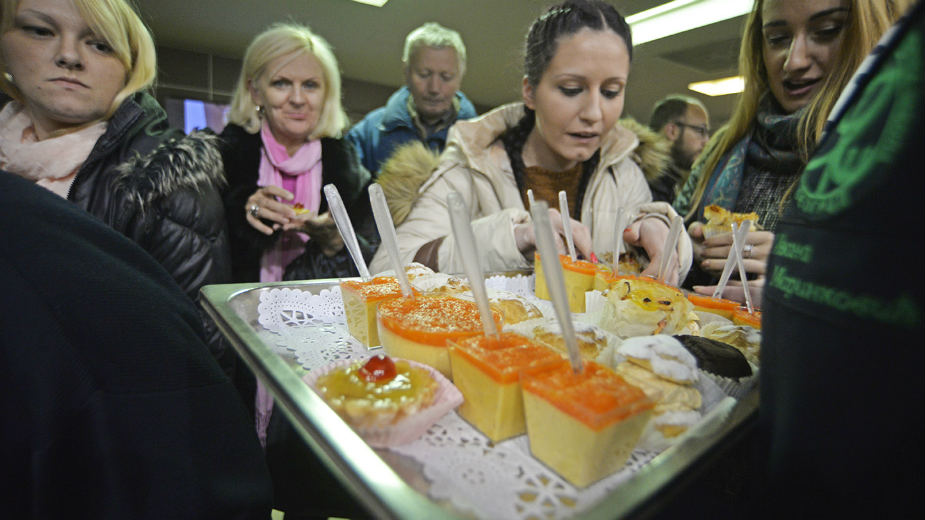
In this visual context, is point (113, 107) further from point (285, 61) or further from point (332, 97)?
point (332, 97)

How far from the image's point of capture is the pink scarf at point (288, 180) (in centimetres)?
286

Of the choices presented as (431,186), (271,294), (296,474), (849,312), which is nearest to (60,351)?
(271,294)

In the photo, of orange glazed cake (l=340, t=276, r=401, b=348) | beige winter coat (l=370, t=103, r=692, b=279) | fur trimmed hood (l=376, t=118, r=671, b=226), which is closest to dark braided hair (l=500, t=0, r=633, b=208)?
beige winter coat (l=370, t=103, r=692, b=279)

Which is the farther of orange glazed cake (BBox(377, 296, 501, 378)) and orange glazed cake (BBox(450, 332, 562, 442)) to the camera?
orange glazed cake (BBox(377, 296, 501, 378))

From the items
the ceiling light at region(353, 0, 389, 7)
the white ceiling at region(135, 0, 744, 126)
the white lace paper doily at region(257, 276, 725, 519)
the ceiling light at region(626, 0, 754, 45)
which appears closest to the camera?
the white lace paper doily at region(257, 276, 725, 519)

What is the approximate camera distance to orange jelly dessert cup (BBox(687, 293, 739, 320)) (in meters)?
1.66

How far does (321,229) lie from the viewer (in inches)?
108

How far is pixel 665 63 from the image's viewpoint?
9.34 m

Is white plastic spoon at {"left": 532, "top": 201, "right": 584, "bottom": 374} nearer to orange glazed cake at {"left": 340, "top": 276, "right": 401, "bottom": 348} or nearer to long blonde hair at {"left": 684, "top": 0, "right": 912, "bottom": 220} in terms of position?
orange glazed cake at {"left": 340, "top": 276, "right": 401, "bottom": 348}

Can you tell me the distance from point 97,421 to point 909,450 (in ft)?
4.36

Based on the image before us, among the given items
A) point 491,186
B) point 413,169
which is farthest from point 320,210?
point 491,186

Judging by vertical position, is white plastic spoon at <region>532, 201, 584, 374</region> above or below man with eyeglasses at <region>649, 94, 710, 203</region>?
below

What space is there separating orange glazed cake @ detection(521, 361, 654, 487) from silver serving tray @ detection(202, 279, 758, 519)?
96mm

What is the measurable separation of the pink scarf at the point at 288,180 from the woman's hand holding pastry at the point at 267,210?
211 millimetres
